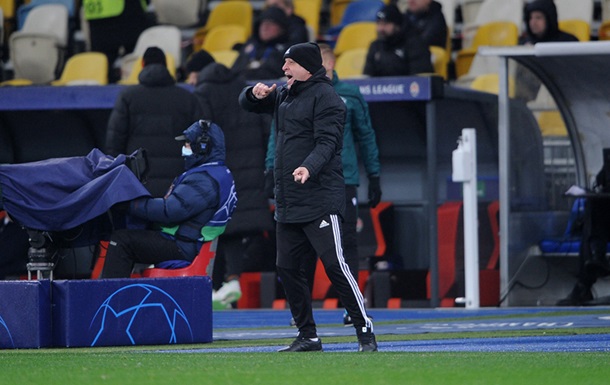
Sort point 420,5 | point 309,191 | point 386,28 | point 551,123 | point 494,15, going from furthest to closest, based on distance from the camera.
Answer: point 494,15
point 420,5
point 386,28
point 551,123
point 309,191

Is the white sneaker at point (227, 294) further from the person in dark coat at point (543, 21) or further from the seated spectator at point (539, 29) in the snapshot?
the person in dark coat at point (543, 21)

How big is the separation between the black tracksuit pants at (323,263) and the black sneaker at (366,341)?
3cm

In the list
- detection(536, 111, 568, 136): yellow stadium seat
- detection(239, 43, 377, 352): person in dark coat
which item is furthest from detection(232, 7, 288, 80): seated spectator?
detection(239, 43, 377, 352): person in dark coat

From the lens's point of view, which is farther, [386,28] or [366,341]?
[386,28]

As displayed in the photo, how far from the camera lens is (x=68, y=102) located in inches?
604

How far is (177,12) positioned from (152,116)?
22.5 ft

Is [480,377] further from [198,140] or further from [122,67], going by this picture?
[122,67]

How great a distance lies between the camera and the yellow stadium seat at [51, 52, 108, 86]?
18328 millimetres

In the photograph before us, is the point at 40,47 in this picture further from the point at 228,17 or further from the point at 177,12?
the point at 228,17

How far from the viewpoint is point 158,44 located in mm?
18547

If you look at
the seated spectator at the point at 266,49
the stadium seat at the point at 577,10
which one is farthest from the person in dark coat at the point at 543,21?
the seated spectator at the point at 266,49

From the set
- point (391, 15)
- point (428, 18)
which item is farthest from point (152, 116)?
point (428, 18)

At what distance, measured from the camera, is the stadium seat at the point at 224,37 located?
18.7 meters

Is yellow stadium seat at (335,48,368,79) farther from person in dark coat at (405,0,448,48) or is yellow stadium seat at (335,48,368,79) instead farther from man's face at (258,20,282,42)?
man's face at (258,20,282,42)
